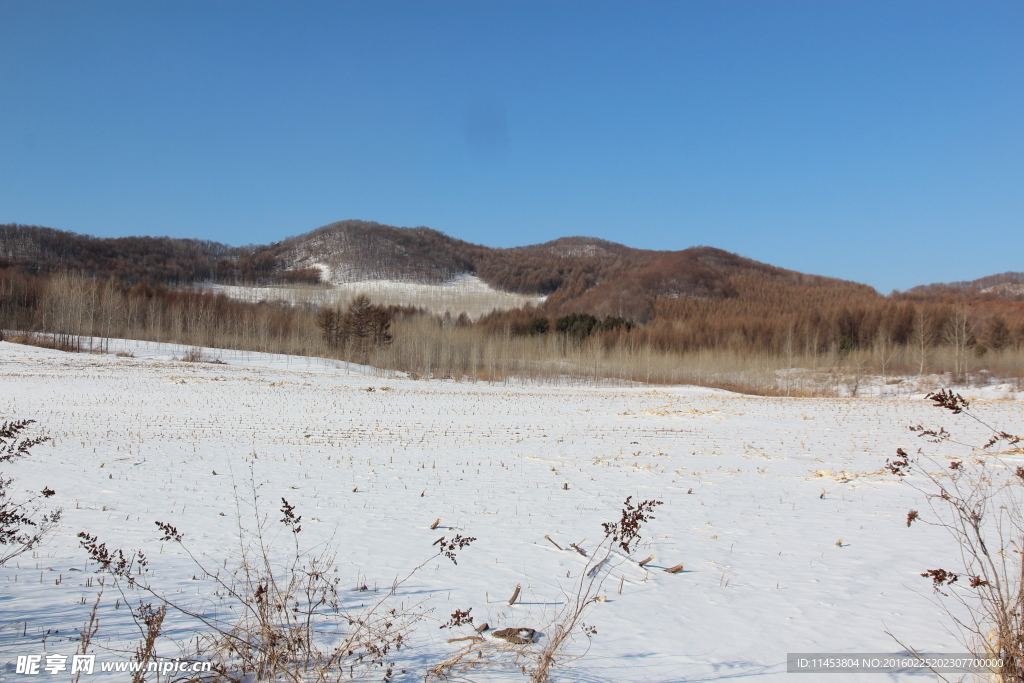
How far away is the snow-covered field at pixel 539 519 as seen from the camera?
5.55 metres

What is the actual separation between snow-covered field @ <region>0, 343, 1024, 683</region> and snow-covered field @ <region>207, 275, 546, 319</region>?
340 ft

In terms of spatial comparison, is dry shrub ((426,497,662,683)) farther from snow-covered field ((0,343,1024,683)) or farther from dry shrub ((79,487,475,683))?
dry shrub ((79,487,475,683))

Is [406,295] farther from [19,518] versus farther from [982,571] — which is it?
[982,571]

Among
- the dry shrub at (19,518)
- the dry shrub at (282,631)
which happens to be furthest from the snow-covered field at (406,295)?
the dry shrub at (282,631)

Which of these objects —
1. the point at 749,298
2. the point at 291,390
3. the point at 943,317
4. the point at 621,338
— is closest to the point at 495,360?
the point at 621,338

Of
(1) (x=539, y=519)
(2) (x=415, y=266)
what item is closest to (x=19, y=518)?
(1) (x=539, y=519)

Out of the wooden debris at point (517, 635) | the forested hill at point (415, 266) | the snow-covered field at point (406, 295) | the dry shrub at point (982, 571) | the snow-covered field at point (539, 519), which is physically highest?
the forested hill at point (415, 266)

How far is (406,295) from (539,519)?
13872 cm

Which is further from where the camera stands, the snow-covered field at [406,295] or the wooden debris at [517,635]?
the snow-covered field at [406,295]

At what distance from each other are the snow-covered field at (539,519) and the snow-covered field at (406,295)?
104 metres

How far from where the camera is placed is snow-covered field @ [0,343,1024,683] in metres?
5.55

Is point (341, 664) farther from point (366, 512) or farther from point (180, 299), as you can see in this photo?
point (180, 299)

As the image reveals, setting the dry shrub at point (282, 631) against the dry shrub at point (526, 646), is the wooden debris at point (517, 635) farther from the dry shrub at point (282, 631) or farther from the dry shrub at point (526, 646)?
the dry shrub at point (282, 631)

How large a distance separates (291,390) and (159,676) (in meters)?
34.0
